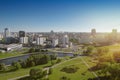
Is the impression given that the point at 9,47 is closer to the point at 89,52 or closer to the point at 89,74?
the point at 89,52

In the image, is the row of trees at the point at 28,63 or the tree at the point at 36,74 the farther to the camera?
the row of trees at the point at 28,63

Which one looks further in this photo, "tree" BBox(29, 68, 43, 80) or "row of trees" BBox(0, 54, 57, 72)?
"row of trees" BBox(0, 54, 57, 72)

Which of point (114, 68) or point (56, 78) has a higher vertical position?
point (114, 68)

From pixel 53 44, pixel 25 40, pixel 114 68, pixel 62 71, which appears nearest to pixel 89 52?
pixel 62 71

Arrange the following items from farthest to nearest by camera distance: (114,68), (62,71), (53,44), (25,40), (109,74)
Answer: (25,40) → (53,44) → (62,71) → (109,74) → (114,68)

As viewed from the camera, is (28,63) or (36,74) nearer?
(36,74)

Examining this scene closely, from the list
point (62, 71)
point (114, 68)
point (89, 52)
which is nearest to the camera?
point (114, 68)

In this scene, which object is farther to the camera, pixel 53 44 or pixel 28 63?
pixel 53 44

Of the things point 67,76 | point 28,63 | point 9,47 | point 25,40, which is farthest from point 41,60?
point 25,40

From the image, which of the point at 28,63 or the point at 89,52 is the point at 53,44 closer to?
the point at 89,52
